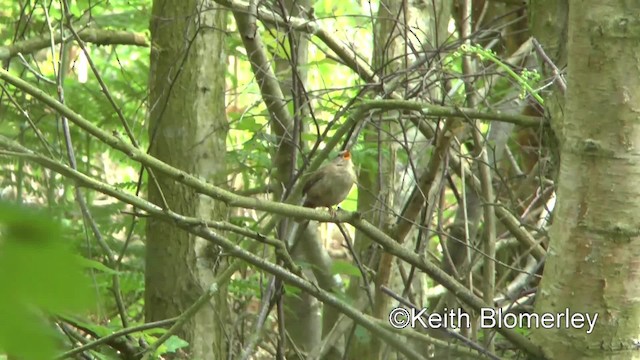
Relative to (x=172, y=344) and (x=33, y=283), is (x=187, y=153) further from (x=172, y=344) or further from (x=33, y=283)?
(x=33, y=283)

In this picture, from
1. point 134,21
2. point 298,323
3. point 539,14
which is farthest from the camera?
point 298,323

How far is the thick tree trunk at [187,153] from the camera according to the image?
455 cm

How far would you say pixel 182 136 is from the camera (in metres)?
4.62

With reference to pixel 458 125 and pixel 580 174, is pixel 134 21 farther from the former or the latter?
pixel 580 174

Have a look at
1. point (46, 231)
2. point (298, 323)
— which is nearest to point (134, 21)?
point (298, 323)

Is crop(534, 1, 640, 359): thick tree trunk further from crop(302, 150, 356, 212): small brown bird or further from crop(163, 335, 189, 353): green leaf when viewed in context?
crop(302, 150, 356, 212): small brown bird

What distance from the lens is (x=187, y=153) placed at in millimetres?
4609

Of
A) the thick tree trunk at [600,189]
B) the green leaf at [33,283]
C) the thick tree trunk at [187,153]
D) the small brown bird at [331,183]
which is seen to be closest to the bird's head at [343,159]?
the small brown bird at [331,183]

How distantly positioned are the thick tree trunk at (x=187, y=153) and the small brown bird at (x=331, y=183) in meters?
0.59

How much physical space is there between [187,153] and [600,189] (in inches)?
105

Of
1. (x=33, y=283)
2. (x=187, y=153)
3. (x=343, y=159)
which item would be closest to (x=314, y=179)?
(x=343, y=159)

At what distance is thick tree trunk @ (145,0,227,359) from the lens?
455 centimetres

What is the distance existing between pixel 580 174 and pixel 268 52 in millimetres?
3761

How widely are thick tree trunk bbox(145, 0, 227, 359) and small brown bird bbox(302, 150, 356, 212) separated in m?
0.59
